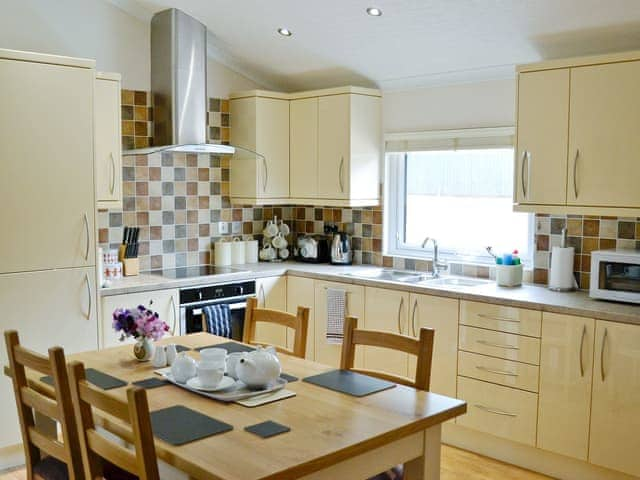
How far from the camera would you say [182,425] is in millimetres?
1991

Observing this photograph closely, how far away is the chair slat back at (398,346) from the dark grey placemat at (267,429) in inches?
25.2

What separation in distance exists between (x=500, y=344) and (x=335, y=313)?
3.73ft

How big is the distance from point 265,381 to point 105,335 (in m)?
1.93

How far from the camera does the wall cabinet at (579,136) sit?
3.43m

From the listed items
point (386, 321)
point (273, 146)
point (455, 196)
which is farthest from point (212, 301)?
point (455, 196)

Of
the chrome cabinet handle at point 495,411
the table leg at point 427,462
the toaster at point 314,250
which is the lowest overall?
the chrome cabinet handle at point 495,411

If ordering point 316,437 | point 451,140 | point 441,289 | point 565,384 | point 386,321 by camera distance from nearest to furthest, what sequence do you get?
point 316,437, point 565,384, point 441,289, point 386,321, point 451,140

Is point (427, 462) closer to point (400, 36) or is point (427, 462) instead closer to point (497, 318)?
point (497, 318)

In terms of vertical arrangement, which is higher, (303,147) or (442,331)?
(303,147)

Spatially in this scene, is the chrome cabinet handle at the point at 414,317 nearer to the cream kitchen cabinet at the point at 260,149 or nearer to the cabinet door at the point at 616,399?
the cabinet door at the point at 616,399

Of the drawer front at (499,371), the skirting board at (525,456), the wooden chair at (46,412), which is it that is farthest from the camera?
the drawer front at (499,371)

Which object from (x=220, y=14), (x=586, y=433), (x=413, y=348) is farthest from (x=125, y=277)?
(x=586, y=433)

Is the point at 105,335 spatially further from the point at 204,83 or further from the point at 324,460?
the point at 324,460

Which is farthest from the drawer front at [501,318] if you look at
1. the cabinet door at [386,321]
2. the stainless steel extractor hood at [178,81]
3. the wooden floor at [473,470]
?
the stainless steel extractor hood at [178,81]
